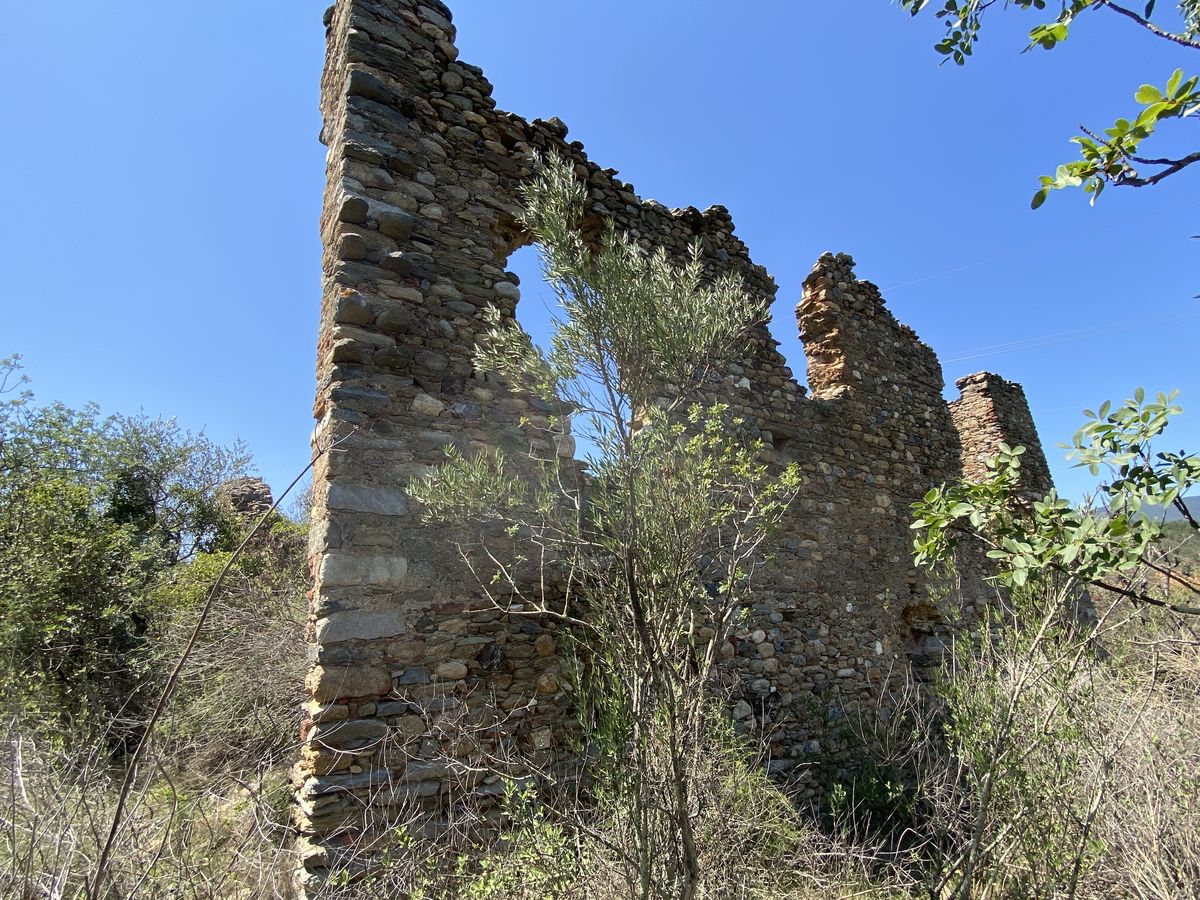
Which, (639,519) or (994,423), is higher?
(994,423)

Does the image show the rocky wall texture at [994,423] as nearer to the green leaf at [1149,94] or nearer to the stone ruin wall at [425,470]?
the stone ruin wall at [425,470]

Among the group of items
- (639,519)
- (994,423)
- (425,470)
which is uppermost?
(994,423)

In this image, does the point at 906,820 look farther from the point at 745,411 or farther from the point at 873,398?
the point at 873,398

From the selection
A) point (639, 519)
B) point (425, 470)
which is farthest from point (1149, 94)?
point (425, 470)

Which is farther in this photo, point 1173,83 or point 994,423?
point 994,423

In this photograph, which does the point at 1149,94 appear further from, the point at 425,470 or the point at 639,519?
the point at 425,470

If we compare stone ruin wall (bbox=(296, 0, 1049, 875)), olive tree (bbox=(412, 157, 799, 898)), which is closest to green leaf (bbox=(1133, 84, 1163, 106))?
olive tree (bbox=(412, 157, 799, 898))

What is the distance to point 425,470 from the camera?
3.56 metres

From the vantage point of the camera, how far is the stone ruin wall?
312 centimetres

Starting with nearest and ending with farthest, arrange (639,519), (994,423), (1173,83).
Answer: (1173,83)
(639,519)
(994,423)

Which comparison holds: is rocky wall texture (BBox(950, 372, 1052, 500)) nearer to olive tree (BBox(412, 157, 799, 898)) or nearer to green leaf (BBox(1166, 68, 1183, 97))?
olive tree (BBox(412, 157, 799, 898))

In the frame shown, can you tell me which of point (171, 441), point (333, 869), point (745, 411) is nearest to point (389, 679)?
point (333, 869)

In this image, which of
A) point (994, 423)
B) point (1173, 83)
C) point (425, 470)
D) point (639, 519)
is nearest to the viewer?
point (1173, 83)

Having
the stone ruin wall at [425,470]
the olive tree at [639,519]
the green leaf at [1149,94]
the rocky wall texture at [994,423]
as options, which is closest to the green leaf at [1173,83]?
the green leaf at [1149,94]
